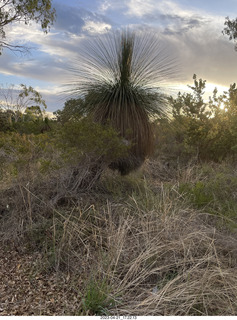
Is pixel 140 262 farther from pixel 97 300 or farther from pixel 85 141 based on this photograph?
pixel 85 141

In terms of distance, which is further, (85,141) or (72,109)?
A: (72,109)

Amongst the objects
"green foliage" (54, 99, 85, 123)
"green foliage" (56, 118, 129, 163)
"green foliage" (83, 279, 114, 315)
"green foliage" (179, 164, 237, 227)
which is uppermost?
"green foliage" (54, 99, 85, 123)

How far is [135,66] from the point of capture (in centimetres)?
807

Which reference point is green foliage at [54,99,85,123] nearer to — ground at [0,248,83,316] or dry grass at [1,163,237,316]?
dry grass at [1,163,237,316]

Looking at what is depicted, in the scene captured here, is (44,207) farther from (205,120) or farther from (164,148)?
(164,148)

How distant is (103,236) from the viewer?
5070 mm

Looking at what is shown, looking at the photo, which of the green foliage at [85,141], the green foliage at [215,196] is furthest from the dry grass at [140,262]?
the green foliage at [85,141]

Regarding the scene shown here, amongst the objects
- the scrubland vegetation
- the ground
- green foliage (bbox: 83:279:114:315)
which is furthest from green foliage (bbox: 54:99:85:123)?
green foliage (bbox: 83:279:114:315)

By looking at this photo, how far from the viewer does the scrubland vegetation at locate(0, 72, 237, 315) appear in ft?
12.3

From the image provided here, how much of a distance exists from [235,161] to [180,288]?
1018cm

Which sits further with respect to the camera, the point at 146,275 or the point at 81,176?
the point at 81,176

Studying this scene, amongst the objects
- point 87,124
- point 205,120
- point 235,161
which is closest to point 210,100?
point 205,120

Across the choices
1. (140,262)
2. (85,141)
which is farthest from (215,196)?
(140,262)

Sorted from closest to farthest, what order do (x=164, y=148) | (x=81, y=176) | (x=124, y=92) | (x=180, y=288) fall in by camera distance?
(x=180, y=288), (x=81, y=176), (x=124, y=92), (x=164, y=148)
